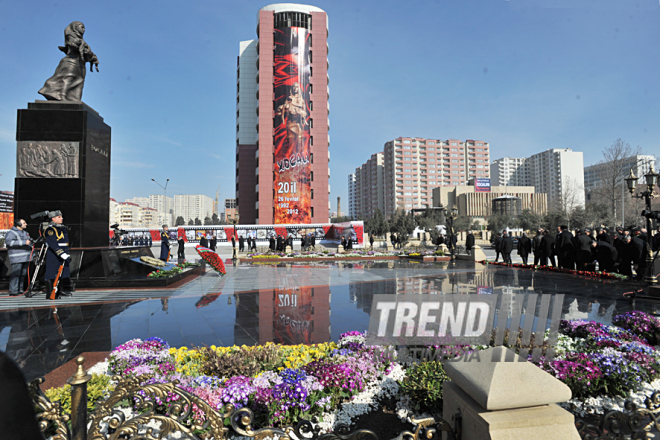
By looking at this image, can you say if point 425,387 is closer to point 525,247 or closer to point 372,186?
point 525,247

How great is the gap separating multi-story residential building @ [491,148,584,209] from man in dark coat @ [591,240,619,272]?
107024mm

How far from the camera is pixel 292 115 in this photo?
166 ft

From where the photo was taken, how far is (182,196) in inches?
6713

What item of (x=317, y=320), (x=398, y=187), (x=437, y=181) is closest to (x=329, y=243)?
(x=317, y=320)

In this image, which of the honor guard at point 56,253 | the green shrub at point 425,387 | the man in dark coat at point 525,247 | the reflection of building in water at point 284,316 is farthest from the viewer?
the man in dark coat at point 525,247

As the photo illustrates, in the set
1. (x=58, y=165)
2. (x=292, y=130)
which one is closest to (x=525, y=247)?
(x=58, y=165)

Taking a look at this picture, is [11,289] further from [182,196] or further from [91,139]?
[182,196]

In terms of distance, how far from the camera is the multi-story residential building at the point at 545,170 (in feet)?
436

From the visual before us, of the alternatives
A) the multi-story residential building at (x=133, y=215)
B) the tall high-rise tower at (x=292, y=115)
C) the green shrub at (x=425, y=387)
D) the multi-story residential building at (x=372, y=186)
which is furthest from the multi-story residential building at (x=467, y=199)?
the green shrub at (x=425, y=387)

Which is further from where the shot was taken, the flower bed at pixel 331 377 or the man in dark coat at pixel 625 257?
the man in dark coat at pixel 625 257

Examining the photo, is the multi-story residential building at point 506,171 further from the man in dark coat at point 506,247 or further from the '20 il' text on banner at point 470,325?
the '20 il' text on banner at point 470,325

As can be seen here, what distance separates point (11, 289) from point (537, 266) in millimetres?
18717

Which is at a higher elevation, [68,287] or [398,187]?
[398,187]

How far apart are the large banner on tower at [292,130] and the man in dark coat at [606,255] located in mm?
39052
